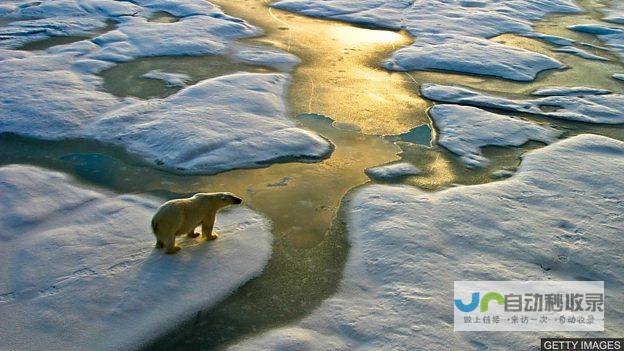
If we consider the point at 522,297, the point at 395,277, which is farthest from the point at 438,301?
the point at 522,297

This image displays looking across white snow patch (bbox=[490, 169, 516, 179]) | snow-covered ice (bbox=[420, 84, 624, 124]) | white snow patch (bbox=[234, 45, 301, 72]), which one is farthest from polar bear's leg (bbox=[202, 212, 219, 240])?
white snow patch (bbox=[234, 45, 301, 72])

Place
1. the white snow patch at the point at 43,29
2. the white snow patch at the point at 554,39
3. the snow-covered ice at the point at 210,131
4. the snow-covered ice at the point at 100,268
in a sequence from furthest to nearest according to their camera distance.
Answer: the white snow patch at the point at 554,39 → the white snow patch at the point at 43,29 → the snow-covered ice at the point at 210,131 → the snow-covered ice at the point at 100,268

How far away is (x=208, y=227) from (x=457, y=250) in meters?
2.10

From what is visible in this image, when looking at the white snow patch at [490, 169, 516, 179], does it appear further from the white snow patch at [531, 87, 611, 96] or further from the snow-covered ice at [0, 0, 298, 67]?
the snow-covered ice at [0, 0, 298, 67]

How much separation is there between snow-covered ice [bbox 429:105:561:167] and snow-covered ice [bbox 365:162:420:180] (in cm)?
71

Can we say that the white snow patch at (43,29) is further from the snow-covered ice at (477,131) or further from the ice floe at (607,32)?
the ice floe at (607,32)

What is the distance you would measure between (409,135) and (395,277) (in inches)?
117

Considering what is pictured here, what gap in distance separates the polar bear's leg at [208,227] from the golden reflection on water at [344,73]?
300cm

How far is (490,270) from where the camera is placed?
4.34 metres

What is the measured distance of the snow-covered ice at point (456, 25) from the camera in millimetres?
9195

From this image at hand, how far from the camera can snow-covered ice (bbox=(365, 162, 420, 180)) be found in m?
5.77

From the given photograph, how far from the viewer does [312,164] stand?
597 centimetres

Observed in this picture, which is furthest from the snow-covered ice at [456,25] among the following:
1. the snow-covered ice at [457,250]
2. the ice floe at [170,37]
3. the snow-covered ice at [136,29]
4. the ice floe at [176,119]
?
the snow-covered ice at [457,250]

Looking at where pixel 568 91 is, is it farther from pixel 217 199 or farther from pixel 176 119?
pixel 217 199
